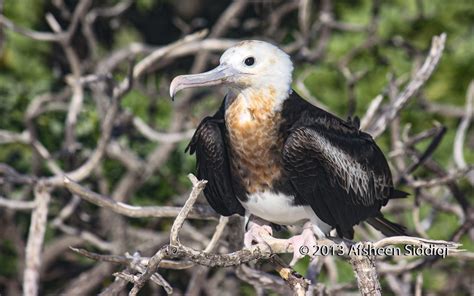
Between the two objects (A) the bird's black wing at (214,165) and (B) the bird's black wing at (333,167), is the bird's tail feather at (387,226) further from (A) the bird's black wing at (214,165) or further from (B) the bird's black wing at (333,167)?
(A) the bird's black wing at (214,165)

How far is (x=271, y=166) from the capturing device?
2.99m

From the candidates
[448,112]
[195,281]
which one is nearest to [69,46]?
[195,281]

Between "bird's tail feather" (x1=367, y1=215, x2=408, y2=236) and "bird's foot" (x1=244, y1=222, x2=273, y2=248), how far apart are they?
15.7 inches

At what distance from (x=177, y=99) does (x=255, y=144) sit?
196 centimetres

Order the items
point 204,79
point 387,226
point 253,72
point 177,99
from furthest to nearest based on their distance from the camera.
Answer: point 177,99
point 387,226
point 253,72
point 204,79

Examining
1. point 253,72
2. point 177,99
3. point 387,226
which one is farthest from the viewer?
point 177,99

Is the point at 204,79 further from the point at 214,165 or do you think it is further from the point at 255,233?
the point at 255,233

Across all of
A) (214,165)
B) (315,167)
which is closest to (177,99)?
(214,165)

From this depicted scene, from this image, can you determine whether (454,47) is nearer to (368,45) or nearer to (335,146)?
(368,45)

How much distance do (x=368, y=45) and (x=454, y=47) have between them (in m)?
0.77

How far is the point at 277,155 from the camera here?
9.81 feet

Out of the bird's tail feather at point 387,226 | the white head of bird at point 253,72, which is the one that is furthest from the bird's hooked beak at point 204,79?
the bird's tail feather at point 387,226

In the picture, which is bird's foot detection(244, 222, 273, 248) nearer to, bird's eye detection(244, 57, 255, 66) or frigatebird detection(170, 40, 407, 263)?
frigatebird detection(170, 40, 407, 263)

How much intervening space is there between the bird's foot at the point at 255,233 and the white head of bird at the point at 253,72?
1.35 ft
